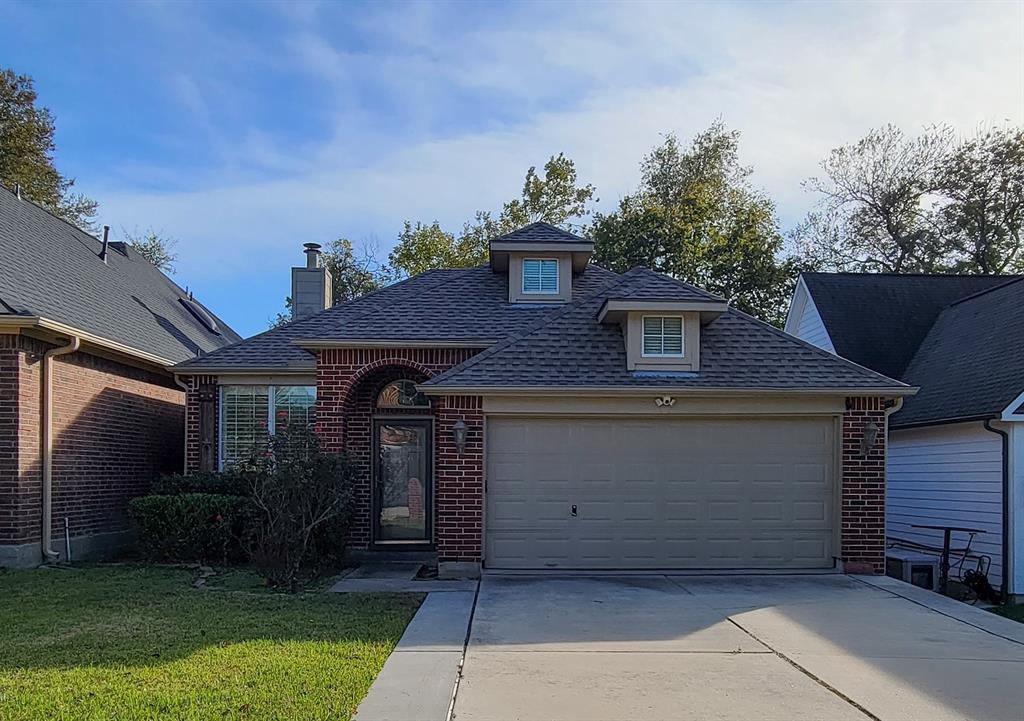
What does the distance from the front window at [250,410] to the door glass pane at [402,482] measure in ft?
5.06

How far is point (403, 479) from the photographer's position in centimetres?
1371

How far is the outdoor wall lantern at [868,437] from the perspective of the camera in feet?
36.6

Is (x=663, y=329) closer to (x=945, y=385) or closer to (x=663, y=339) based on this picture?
(x=663, y=339)

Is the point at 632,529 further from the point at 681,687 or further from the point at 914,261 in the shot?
the point at 914,261

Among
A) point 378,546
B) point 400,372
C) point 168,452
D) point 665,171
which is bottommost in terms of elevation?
point 378,546

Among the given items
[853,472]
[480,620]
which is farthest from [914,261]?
[480,620]

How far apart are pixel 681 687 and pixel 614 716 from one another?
0.83 metres

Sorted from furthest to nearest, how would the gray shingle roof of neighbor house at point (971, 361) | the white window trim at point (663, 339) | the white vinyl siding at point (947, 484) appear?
the gray shingle roof of neighbor house at point (971, 361), the white vinyl siding at point (947, 484), the white window trim at point (663, 339)

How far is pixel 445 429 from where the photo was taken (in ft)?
36.7

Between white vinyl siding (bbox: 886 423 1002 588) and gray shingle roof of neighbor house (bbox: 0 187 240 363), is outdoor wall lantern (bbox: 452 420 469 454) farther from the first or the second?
white vinyl siding (bbox: 886 423 1002 588)

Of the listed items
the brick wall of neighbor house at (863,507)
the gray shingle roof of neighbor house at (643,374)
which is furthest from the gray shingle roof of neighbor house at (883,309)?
the brick wall of neighbor house at (863,507)

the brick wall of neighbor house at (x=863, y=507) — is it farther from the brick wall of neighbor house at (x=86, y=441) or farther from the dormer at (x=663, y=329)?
the brick wall of neighbor house at (x=86, y=441)

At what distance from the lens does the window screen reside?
48.0 ft

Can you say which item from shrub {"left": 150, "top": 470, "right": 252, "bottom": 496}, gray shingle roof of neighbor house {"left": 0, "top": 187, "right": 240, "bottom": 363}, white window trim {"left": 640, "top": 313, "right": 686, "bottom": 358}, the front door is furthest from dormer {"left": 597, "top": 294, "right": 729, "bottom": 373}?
gray shingle roof of neighbor house {"left": 0, "top": 187, "right": 240, "bottom": 363}
